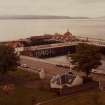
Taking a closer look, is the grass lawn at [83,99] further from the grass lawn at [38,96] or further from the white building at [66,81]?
the white building at [66,81]

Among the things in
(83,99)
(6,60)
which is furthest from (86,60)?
(6,60)

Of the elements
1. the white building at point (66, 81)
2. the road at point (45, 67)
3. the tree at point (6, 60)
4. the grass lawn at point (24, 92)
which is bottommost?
the road at point (45, 67)

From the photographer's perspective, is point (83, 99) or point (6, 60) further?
point (6, 60)

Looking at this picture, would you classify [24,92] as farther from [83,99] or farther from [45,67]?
[45,67]

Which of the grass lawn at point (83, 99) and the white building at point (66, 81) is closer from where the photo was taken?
the grass lawn at point (83, 99)

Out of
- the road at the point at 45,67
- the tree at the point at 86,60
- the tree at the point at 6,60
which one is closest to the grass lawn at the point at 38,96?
the tree at the point at 6,60

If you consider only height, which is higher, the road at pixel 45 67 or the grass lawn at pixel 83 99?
the grass lawn at pixel 83 99

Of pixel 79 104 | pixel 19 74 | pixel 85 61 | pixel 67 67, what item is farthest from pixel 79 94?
pixel 67 67

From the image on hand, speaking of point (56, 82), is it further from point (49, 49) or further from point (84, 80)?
point (49, 49)
